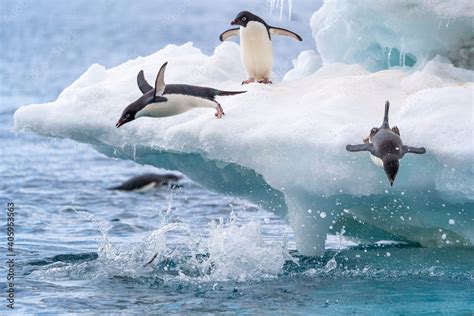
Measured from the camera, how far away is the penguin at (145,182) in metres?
→ 18.3

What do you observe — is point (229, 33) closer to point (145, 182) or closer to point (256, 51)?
point (256, 51)

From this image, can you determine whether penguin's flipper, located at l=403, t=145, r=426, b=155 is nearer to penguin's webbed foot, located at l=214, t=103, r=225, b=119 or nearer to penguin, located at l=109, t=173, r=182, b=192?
penguin's webbed foot, located at l=214, t=103, r=225, b=119

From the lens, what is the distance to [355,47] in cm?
1139

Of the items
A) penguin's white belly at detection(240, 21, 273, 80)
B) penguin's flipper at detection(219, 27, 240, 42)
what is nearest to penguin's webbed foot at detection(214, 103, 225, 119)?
penguin's white belly at detection(240, 21, 273, 80)

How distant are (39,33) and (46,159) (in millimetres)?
42181

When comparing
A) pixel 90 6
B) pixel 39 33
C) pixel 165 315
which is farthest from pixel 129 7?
pixel 165 315

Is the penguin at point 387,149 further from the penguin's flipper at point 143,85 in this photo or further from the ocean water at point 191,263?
the penguin's flipper at point 143,85

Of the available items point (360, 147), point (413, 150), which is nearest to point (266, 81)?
point (360, 147)

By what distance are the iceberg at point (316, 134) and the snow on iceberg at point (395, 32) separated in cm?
3

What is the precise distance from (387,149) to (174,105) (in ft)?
7.11

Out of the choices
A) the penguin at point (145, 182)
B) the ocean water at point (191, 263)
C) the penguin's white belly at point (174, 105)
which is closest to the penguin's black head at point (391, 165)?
the ocean water at point (191, 263)

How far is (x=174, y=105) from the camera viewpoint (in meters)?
9.74

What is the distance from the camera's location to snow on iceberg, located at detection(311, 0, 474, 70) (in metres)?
10.2

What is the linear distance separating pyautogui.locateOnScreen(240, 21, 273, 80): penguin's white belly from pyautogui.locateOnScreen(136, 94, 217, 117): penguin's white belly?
1.26m
